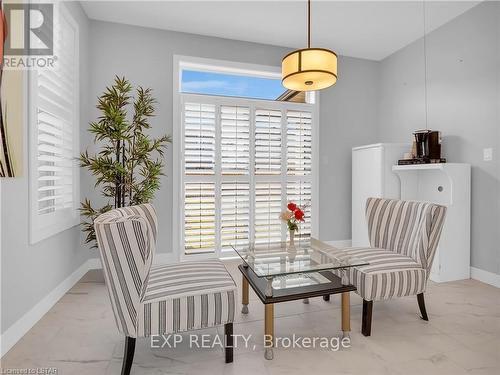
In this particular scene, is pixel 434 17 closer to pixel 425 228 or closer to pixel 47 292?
pixel 425 228

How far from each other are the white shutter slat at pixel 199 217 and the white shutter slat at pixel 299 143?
1252mm

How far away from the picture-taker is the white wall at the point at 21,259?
6.34ft

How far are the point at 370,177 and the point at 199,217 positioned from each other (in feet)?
7.93

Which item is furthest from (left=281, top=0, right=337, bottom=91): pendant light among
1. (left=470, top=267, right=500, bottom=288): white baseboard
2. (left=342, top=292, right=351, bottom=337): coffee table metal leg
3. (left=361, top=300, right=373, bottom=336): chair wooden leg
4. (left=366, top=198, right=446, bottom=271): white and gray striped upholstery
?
(left=470, top=267, right=500, bottom=288): white baseboard

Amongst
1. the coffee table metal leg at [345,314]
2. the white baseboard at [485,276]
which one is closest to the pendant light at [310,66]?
the coffee table metal leg at [345,314]

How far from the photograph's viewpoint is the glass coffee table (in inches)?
73.7

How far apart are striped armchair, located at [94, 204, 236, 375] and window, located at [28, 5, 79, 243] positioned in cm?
100

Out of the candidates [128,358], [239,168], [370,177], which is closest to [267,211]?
[239,168]

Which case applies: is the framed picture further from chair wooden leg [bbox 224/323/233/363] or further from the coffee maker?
the coffee maker

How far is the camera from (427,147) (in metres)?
3.50

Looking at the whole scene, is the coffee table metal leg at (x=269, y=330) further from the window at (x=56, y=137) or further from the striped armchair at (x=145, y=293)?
the window at (x=56, y=137)

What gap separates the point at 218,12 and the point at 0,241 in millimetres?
3096

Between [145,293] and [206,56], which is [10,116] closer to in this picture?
[145,293]

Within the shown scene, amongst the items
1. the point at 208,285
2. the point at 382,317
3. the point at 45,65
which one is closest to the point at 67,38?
the point at 45,65
